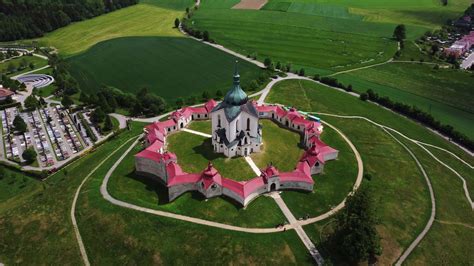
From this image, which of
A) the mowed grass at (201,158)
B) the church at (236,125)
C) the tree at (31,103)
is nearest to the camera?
the mowed grass at (201,158)

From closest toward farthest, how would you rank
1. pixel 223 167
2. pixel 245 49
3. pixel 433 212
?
pixel 433 212 < pixel 223 167 < pixel 245 49

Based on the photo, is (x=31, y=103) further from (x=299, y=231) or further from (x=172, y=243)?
(x=299, y=231)

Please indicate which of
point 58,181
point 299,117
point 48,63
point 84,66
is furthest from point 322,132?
point 48,63

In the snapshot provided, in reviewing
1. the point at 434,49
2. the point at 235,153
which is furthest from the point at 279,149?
the point at 434,49

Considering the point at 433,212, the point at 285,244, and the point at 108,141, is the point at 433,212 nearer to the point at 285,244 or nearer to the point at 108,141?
the point at 285,244

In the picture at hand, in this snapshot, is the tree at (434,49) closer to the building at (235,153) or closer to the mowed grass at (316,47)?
the mowed grass at (316,47)

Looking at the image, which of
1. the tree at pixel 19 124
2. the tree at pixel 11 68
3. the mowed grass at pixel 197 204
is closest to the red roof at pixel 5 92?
the tree at pixel 19 124
